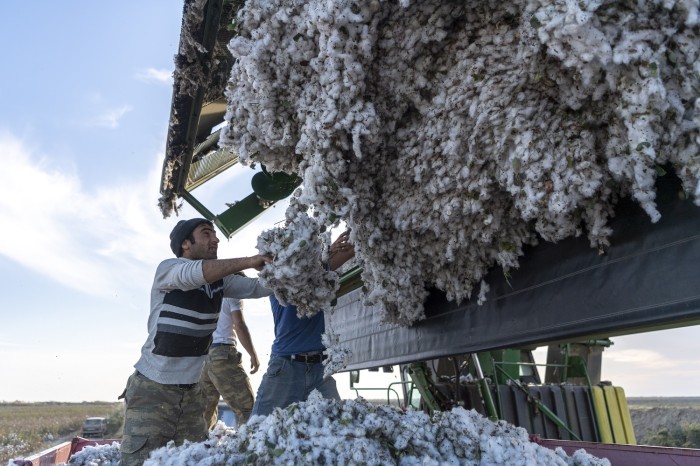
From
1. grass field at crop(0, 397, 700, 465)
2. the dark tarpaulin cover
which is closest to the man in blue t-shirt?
the dark tarpaulin cover

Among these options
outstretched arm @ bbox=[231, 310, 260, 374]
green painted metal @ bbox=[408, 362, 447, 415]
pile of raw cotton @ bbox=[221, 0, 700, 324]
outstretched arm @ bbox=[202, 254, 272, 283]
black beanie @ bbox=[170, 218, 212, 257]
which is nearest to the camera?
pile of raw cotton @ bbox=[221, 0, 700, 324]

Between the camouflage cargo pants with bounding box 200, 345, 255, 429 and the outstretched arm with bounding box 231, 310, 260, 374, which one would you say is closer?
the camouflage cargo pants with bounding box 200, 345, 255, 429

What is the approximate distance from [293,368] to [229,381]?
140 cm

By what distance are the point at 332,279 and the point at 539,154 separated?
3.09ft

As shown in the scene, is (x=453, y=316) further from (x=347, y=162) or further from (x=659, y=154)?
(x=659, y=154)

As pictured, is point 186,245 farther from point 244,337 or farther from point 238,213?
point 244,337

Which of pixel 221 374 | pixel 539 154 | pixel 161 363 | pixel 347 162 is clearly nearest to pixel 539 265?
Answer: pixel 539 154

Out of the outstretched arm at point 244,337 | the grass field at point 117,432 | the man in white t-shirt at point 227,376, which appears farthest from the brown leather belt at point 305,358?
the grass field at point 117,432

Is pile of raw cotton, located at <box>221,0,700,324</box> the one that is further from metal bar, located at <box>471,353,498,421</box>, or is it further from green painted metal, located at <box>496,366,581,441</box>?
green painted metal, located at <box>496,366,581,441</box>

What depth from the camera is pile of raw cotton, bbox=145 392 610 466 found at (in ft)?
5.10

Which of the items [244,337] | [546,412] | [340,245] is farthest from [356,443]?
[244,337]

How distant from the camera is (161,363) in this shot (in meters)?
2.53

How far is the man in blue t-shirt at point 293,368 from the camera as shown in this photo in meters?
2.97

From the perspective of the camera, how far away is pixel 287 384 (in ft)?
9.84
